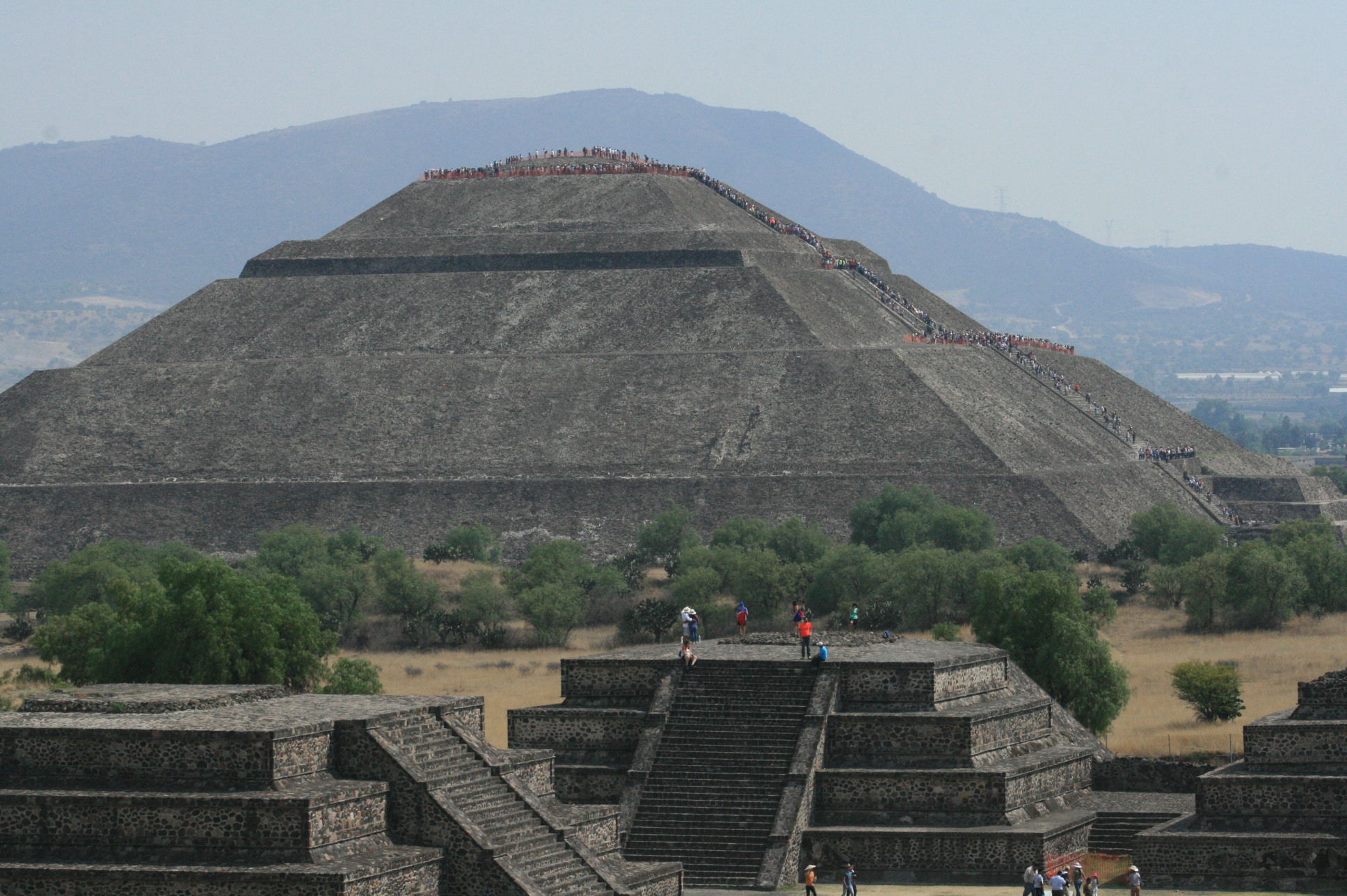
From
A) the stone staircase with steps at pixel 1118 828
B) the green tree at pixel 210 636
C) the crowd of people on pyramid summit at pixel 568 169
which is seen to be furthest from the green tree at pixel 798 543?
the crowd of people on pyramid summit at pixel 568 169

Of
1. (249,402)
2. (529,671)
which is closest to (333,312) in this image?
(249,402)

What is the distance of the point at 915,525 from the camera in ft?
254

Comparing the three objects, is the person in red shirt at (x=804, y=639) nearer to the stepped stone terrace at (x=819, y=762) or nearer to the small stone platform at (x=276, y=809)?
the stepped stone terrace at (x=819, y=762)

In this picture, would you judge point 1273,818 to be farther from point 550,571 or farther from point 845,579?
point 550,571

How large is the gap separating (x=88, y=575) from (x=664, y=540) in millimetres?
19315

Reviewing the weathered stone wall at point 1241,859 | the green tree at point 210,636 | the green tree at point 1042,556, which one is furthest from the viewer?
the green tree at point 1042,556

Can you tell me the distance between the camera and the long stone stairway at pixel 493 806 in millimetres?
28344

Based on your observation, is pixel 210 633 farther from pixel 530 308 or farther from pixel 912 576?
pixel 530 308

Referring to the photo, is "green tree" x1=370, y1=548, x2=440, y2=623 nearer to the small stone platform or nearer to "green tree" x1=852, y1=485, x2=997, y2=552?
"green tree" x1=852, y1=485, x2=997, y2=552

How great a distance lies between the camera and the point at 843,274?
357 feet

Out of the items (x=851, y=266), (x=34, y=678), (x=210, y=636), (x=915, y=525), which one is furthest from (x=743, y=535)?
(x=851, y=266)

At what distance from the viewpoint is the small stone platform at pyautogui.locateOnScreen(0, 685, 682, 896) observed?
26.7 m

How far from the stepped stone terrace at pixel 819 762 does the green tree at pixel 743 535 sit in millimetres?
39395

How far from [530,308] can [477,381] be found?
22.8ft
